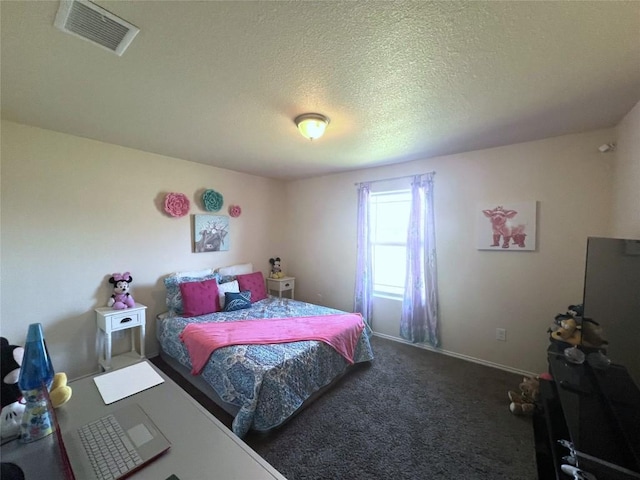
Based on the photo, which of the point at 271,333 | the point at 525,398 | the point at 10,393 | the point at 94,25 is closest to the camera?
the point at 10,393

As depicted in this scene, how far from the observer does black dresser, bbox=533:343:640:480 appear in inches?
40.2

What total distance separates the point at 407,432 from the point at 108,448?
183cm

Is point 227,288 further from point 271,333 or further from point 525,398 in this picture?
point 525,398

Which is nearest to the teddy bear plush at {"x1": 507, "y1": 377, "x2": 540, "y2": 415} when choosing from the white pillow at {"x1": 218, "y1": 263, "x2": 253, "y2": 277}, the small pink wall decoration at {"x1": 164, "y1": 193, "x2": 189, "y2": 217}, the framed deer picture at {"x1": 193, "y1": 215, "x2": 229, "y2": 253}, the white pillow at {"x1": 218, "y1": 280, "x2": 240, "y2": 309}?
the white pillow at {"x1": 218, "y1": 280, "x2": 240, "y2": 309}

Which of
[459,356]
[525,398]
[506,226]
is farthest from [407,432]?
[506,226]

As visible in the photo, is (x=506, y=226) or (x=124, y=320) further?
(x=506, y=226)

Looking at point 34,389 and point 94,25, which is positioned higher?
point 94,25

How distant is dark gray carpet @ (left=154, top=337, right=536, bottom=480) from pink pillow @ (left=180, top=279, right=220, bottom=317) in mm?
999

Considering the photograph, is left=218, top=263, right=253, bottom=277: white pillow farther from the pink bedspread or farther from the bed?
the pink bedspread

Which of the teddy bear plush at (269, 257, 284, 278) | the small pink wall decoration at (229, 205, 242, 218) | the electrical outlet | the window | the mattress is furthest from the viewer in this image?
the teddy bear plush at (269, 257, 284, 278)

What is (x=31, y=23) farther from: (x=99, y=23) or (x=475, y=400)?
(x=475, y=400)

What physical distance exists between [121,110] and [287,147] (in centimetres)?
141

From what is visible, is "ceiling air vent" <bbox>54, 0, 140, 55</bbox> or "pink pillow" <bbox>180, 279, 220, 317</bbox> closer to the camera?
"ceiling air vent" <bbox>54, 0, 140, 55</bbox>

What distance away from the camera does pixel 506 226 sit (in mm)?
Result: 2662
